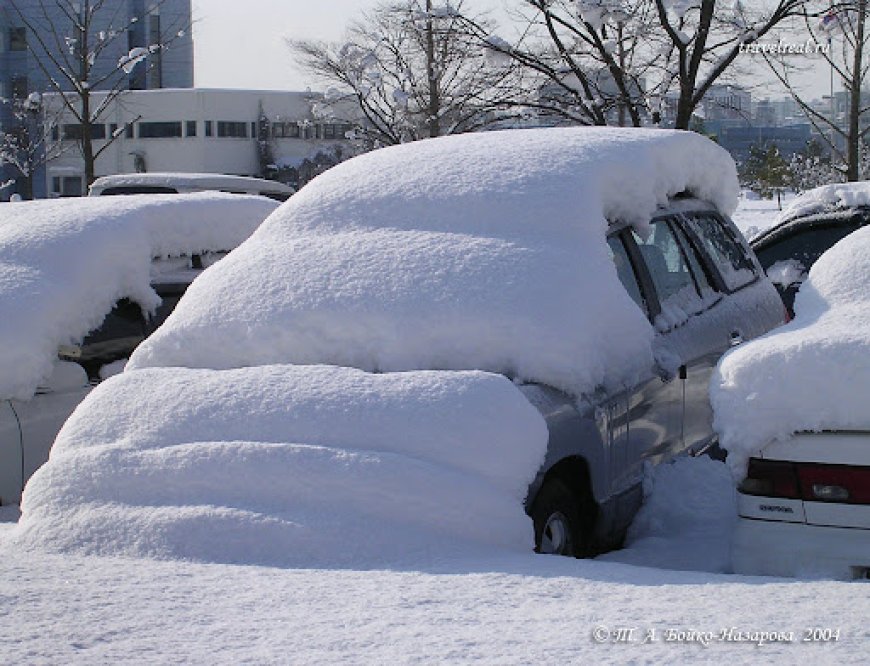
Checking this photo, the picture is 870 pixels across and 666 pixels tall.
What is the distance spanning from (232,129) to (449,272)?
59.5 meters

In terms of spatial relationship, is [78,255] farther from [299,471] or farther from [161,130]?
[161,130]

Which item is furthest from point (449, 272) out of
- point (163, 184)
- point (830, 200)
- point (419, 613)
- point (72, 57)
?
point (72, 57)

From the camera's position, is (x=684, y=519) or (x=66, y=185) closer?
(x=684, y=519)

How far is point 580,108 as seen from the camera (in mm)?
13492

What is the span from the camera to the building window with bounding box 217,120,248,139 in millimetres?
62375

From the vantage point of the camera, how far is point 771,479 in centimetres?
418

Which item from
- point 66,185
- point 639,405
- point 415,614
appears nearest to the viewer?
point 415,614

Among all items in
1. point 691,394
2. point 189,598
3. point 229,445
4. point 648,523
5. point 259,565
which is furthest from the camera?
point 691,394

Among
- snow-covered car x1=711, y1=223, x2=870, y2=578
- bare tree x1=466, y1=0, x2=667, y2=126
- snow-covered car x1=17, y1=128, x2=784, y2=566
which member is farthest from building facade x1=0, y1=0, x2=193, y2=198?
snow-covered car x1=711, y1=223, x2=870, y2=578

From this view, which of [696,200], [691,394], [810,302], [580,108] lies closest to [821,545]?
[810,302]

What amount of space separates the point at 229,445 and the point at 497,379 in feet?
3.21

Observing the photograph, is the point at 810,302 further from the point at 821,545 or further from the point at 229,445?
the point at 229,445

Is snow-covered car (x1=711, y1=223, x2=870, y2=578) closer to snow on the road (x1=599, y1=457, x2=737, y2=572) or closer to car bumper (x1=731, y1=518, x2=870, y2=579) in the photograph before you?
car bumper (x1=731, y1=518, x2=870, y2=579)

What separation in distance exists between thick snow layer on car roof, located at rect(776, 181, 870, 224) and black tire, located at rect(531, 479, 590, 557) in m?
4.35
